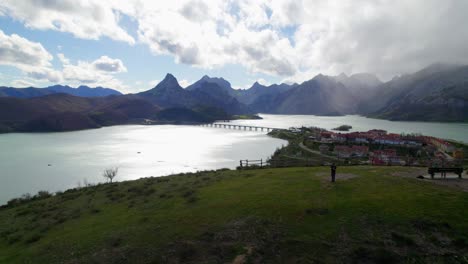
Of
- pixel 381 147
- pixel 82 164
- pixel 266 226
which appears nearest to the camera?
pixel 266 226

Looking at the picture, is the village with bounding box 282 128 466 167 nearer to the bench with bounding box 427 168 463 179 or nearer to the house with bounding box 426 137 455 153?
the house with bounding box 426 137 455 153

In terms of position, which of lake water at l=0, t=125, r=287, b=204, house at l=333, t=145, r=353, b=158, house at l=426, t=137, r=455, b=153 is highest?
house at l=426, t=137, r=455, b=153

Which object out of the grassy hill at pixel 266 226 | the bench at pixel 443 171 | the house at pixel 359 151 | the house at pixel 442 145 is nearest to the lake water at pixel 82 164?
the house at pixel 359 151

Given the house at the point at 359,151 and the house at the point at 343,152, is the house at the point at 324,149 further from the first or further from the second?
the house at the point at 359,151

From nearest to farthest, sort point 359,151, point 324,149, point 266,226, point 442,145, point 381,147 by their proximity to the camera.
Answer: point 266,226
point 359,151
point 442,145
point 324,149
point 381,147

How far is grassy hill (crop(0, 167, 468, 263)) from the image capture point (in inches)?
547

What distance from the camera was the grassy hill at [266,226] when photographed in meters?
13.9

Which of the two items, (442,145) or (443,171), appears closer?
(443,171)

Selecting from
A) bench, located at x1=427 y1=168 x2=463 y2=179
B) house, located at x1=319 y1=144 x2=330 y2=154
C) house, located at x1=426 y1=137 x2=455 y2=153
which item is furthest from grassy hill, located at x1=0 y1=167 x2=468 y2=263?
house, located at x1=426 y1=137 x2=455 y2=153

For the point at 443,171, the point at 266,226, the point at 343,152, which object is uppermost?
the point at 443,171

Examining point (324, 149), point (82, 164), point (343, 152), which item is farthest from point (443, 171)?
point (82, 164)

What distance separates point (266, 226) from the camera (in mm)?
16141

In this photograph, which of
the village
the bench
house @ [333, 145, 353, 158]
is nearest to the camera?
the bench

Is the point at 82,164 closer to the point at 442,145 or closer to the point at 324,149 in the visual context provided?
the point at 324,149
